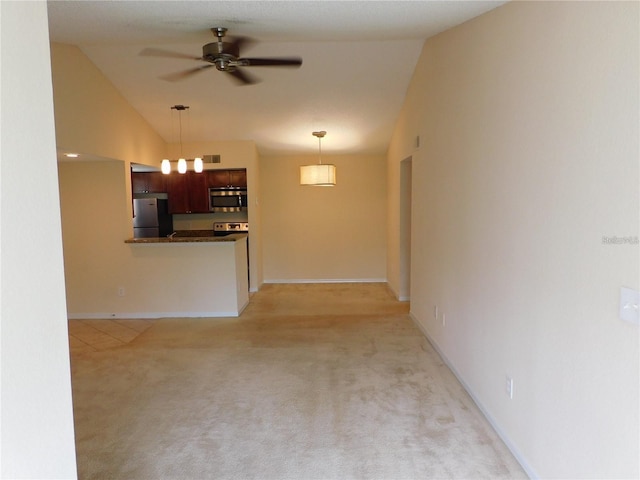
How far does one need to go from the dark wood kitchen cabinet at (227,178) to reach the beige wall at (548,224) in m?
4.08

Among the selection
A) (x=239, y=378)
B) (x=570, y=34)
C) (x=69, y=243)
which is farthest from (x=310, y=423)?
(x=69, y=243)

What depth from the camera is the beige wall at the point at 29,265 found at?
1.02m

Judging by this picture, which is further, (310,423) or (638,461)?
(310,423)

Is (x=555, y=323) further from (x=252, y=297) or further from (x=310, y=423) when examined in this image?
(x=252, y=297)

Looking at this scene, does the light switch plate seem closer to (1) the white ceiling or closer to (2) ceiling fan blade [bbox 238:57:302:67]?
(1) the white ceiling

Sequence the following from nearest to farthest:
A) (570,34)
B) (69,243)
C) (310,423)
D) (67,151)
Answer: (570,34), (310,423), (67,151), (69,243)

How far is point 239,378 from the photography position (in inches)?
127

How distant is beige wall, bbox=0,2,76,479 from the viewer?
1017 mm

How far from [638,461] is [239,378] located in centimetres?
264

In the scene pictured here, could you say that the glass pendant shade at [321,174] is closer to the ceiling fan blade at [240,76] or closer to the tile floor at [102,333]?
the ceiling fan blade at [240,76]

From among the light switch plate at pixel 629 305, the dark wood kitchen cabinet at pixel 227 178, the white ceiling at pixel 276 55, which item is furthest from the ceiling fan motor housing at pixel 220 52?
the dark wood kitchen cabinet at pixel 227 178

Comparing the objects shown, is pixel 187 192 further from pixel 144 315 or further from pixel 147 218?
pixel 144 315

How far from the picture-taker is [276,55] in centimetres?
408

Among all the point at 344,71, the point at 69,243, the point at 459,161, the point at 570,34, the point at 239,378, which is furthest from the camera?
the point at 69,243
